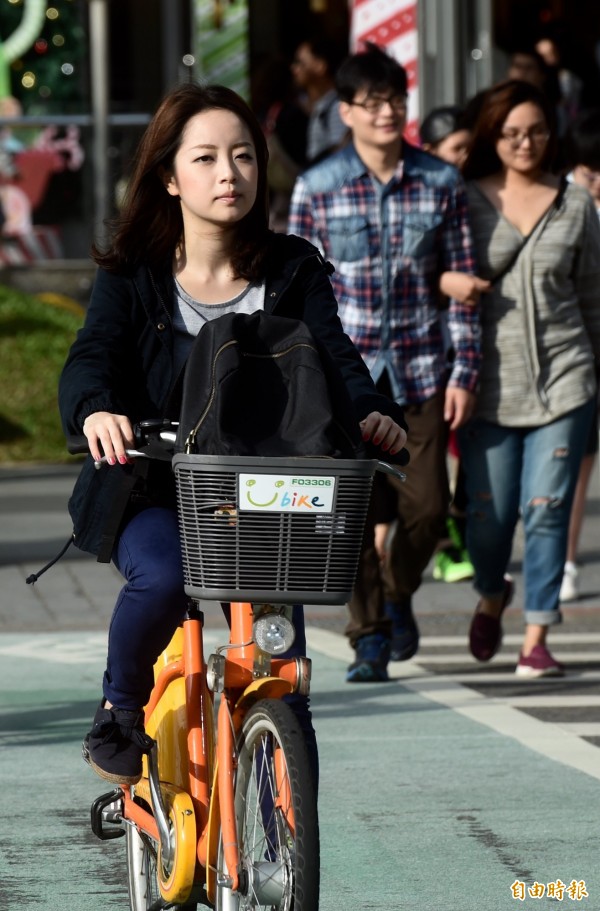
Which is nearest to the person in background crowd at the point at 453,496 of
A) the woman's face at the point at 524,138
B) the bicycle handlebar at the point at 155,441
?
the woman's face at the point at 524,138

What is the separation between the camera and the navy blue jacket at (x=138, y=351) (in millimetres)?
3740

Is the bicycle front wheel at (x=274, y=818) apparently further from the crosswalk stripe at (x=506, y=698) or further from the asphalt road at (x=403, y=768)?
the crosswalk stripe at (x=506, y=698)

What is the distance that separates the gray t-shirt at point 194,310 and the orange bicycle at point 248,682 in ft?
1.30

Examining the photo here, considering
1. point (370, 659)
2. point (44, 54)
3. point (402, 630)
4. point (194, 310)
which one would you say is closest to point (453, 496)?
point (402, 630)

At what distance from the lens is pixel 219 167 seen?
3.91m

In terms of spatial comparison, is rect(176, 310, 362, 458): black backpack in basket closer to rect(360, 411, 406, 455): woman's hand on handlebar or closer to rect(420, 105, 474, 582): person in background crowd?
rect(360, 411, 406, 455): woman's hand on handlebar

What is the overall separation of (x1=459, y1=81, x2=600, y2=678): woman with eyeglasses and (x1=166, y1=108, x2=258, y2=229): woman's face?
3348 millimetres

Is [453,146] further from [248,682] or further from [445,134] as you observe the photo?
[248,682]

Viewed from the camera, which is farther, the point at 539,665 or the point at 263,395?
the point at 539,665

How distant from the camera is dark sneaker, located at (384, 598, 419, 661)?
24.1ft

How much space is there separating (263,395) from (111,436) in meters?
0.30

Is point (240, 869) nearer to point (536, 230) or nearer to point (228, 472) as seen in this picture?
point (228, 472)

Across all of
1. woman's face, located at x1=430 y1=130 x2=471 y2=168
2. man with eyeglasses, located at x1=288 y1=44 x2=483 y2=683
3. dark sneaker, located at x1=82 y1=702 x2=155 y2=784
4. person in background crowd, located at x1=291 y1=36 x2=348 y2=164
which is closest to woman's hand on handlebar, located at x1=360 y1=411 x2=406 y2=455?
dark sneaker, located at x1=82 y1=702 x2=155 y2=784

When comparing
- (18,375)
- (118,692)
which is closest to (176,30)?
(18,375)
